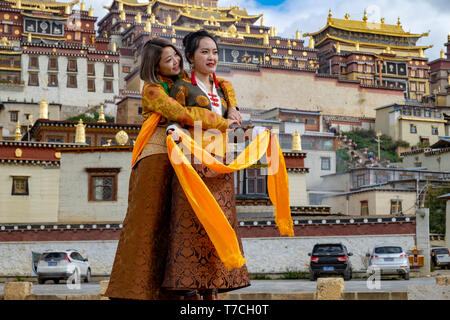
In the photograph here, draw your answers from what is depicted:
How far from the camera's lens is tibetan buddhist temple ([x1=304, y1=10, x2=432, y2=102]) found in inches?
3204

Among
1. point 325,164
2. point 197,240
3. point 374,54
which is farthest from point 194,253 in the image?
point 374,54

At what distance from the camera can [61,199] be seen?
30.0 meters

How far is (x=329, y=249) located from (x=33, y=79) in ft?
152

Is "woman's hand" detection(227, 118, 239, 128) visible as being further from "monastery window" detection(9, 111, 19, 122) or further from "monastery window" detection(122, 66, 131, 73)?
"monastery window" detection(122, 66, 131, 73)

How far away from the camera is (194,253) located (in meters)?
7.11

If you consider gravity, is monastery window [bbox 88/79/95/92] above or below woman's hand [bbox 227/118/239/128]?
above

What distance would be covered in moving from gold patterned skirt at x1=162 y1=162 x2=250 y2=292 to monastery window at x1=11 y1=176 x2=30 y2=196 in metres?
30.1

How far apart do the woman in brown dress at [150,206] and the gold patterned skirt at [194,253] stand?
15 cm

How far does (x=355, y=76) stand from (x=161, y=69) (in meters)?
74.3

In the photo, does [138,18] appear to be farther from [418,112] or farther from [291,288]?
[291,288]

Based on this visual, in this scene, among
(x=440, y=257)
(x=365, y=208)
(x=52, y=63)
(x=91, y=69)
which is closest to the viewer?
(x=440, y=257)

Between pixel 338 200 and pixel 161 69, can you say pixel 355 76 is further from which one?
pixel 161 69

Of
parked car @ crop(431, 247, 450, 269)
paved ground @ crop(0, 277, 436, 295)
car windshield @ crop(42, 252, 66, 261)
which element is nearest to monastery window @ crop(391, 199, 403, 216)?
parked car @ crop(431, 247, 450, 269)

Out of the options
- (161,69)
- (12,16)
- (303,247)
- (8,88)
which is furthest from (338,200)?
(12,16)
